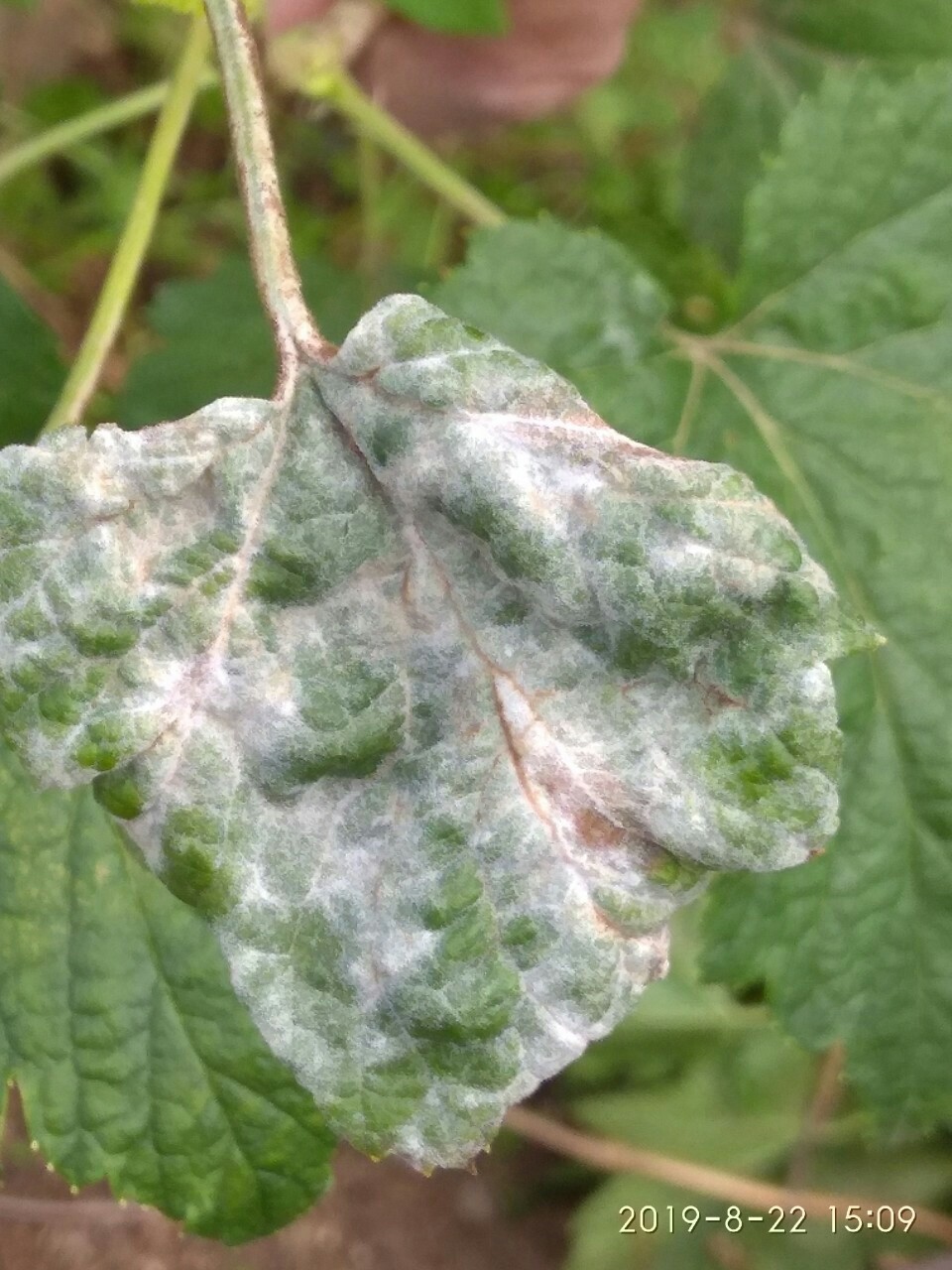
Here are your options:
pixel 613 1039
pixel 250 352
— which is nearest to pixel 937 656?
pixel 250 352

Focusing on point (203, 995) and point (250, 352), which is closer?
point (203, 995)

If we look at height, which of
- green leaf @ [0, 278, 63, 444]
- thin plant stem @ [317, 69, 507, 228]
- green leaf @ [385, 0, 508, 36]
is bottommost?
green leaf @ [0, 278, 63, 444]

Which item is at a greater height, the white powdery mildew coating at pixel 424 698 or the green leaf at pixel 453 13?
the green leaf at pixel 453 13

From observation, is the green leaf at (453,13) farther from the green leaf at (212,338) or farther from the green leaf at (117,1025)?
the green leaf at (117,1025)

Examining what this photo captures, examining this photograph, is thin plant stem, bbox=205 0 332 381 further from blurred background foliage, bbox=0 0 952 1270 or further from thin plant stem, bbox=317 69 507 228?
blurred background foliage, bbox=0 0 952 1270

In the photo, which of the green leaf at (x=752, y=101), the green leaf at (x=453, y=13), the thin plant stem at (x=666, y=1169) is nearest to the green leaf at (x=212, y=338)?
the green leaf at (x=453, y=13)

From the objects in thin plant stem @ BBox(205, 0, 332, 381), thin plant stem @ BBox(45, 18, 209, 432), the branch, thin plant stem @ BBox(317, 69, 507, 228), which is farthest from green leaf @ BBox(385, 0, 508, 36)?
the branch

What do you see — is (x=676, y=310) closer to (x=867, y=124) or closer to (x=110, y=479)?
(x=867, y=124)
